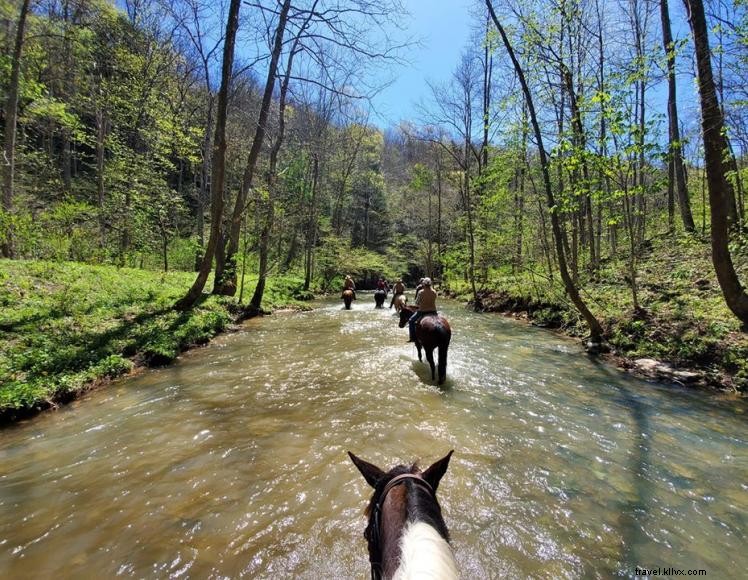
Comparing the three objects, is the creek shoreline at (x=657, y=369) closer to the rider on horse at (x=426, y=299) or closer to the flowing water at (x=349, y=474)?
the flowing water at (x=349, y=474)

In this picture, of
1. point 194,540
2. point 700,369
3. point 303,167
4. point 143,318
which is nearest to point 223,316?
point 143,318

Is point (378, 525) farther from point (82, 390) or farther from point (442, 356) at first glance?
point (82, 390)

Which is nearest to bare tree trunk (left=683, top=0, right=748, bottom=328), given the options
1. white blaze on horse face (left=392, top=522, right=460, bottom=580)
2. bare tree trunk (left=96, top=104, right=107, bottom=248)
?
white blaze on horse face (left=392, top=522, right=460, bottom=580)

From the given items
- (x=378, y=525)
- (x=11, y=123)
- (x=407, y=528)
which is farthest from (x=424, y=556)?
(x=11, y=123)

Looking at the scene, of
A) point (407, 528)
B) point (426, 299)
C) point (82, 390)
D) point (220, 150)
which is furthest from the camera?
point (220, 150)

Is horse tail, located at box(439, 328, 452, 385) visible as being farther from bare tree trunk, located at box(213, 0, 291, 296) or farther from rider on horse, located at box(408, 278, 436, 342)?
bare tree trunk, located at box(213, 0, 291, 296)

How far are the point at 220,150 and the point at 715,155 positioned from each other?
12235mm

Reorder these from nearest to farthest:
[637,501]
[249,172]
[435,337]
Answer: [637,501] < [435,337] < [249,172]

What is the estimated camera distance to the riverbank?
578 centimetres

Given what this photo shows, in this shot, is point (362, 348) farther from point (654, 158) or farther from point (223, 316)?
point (654, 158)

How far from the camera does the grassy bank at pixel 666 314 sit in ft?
24.4

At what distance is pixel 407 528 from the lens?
1.55 metres

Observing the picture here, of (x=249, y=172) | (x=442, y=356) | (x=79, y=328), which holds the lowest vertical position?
(x=442, y=356)

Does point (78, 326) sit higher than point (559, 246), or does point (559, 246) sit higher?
point (559, 246)
